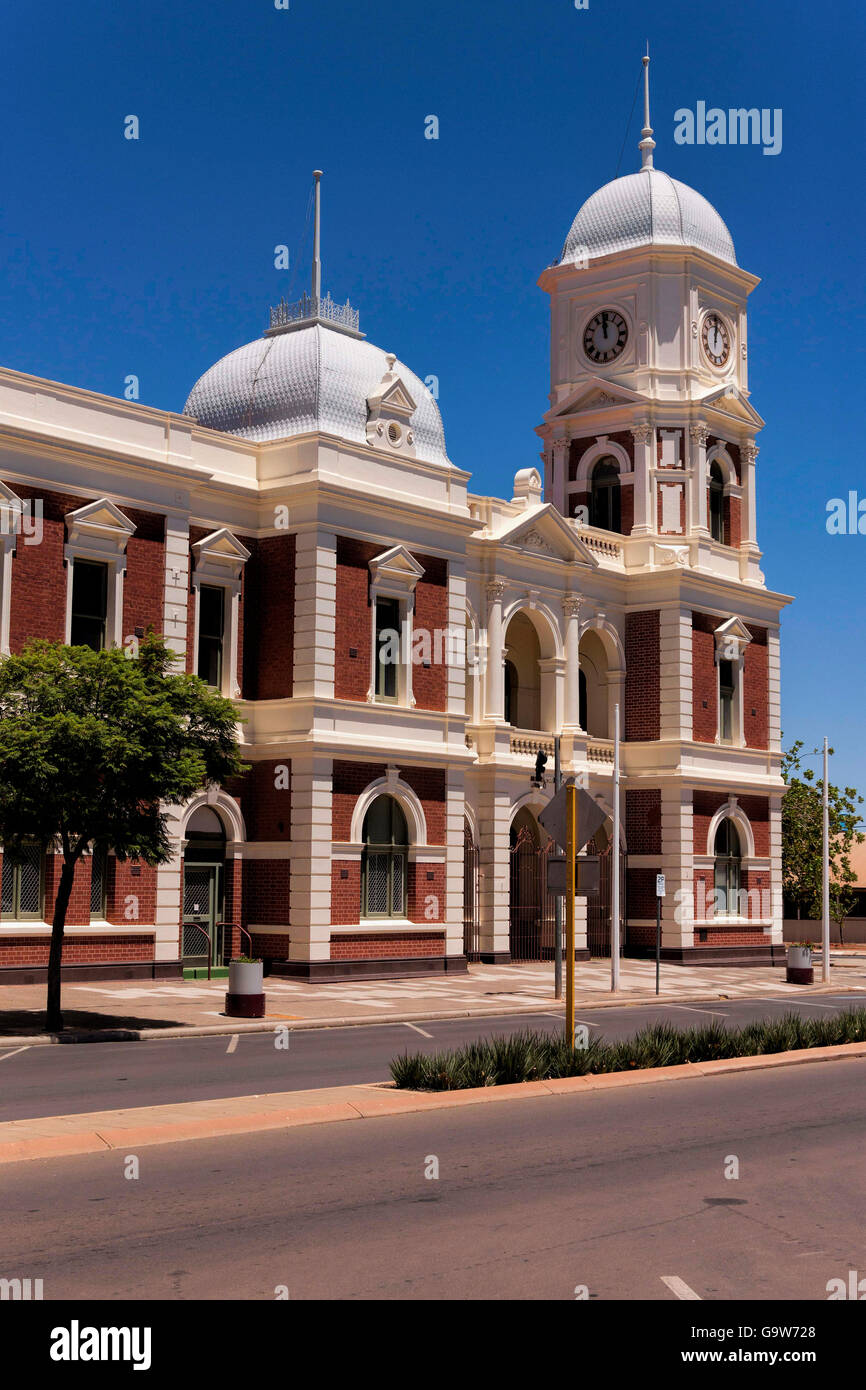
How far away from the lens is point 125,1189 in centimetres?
1030

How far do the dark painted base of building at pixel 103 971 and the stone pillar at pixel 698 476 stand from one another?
69.8ft

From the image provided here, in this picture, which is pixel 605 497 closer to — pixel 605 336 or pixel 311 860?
pixel 605 336

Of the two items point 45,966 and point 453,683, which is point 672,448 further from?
point 45,966

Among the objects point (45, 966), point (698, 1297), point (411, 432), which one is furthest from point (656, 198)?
point (698, 1297)

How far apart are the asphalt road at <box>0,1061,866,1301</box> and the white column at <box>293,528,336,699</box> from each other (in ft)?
59.2

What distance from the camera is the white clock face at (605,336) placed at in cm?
4494

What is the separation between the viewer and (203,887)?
31641 mm

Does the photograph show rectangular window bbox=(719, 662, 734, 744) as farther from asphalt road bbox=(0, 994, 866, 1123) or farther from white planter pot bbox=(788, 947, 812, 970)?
asphalt road bbox=(0, 994, 866, 1123)

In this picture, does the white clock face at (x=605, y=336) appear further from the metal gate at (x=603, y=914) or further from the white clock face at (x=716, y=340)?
the metal gate at (x=603, y=914)

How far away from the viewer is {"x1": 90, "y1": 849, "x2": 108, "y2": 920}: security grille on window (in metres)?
28.5

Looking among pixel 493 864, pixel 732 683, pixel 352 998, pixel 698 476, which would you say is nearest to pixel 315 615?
pixel 352 998

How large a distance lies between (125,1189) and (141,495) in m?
20.8

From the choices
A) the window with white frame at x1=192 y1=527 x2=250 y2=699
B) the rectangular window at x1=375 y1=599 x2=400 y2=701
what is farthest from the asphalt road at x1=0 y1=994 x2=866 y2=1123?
the window with white frame at x1=192 y1=527 x2=250 y2=699

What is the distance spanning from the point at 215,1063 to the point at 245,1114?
4.94m
